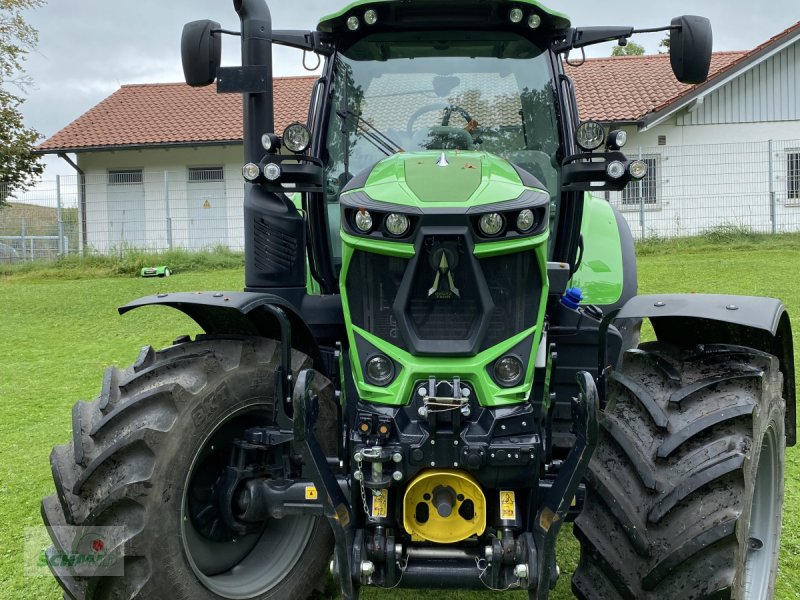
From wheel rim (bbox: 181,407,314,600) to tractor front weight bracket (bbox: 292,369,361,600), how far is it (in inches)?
20.6

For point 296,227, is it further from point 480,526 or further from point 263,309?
point 480,526

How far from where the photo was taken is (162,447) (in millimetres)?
2658

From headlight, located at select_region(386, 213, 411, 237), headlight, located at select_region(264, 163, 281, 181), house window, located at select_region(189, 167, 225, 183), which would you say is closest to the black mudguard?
headlight, located at select_region(264, 163, 281, 181)

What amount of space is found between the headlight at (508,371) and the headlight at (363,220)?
649 millimetres

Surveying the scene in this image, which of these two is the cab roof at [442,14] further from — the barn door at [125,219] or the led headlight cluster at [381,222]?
the barn door at [125,219]

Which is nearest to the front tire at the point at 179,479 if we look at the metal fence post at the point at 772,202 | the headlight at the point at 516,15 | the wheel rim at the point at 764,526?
the wheel rim at the point at 764,526

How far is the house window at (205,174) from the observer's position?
2195 centimetres

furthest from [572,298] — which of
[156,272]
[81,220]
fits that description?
[81,220]

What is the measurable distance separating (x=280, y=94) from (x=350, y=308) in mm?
21652

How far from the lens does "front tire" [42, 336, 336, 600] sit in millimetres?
2613

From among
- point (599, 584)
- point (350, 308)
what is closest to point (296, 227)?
point (350, 308)

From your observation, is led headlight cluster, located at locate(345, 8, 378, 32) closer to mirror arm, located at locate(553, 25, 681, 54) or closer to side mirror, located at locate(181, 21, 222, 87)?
side mirror, located at locate(181, 21, 222, 87)

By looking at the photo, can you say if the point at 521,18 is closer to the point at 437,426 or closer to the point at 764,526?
the point at 437,426

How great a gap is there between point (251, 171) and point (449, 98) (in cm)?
108
